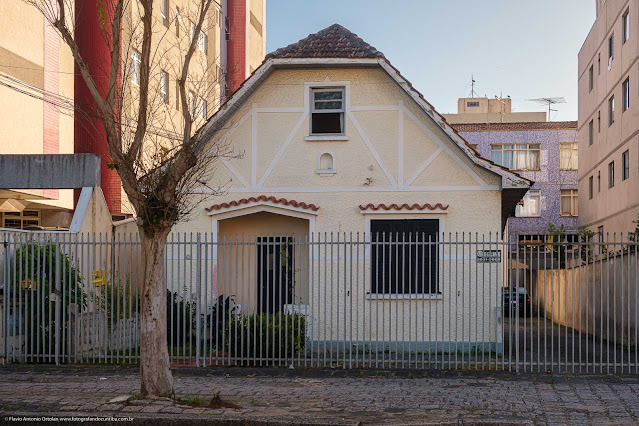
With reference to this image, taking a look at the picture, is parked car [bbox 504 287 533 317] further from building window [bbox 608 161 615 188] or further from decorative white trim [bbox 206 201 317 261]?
building window [bbox 608 161 615 188]

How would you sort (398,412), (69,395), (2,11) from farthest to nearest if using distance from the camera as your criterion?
(2,11) < (69,395) < (398,412)

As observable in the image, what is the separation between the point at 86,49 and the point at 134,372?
1755 cm

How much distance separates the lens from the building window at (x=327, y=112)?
1574cm

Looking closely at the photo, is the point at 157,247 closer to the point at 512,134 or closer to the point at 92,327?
the point at 92,327

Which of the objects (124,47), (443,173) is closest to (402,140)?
(443,173)

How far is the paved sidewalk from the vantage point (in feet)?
28.7

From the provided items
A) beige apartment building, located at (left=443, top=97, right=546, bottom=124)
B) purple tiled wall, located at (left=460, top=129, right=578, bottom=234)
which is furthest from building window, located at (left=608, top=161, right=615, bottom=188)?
beige apartment building, located at (left=443, top=97, right=546, bottom=124)

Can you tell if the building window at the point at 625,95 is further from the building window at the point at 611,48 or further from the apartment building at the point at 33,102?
the apartment building at the point at 33,102

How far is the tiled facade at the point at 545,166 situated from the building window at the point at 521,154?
24cm

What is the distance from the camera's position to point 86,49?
26.8 m

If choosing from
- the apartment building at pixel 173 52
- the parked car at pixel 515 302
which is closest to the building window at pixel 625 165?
the parked car at pixel 515 302

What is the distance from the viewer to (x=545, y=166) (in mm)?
46281

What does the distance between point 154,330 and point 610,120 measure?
89.3 ft

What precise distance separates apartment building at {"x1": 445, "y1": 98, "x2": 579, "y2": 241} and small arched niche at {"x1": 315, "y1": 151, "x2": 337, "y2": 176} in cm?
3152
